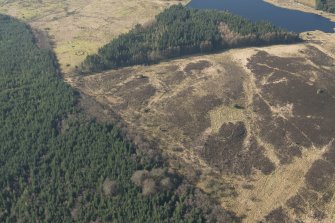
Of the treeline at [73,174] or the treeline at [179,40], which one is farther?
the treeline at [179,40]

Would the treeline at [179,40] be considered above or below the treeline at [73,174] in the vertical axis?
above

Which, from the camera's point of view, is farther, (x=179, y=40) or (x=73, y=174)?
(x=179, y=40)

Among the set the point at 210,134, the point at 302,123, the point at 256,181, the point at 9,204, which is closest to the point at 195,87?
the point at 210,134

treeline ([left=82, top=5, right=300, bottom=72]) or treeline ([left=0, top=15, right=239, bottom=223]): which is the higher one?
treeline ([left=82, top=5, right=300, bottom=72])

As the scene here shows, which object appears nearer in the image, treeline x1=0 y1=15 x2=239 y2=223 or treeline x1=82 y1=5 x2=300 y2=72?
treeline x1=0 y1=15 x2=239 y2=223

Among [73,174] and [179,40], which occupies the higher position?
[179,40]
